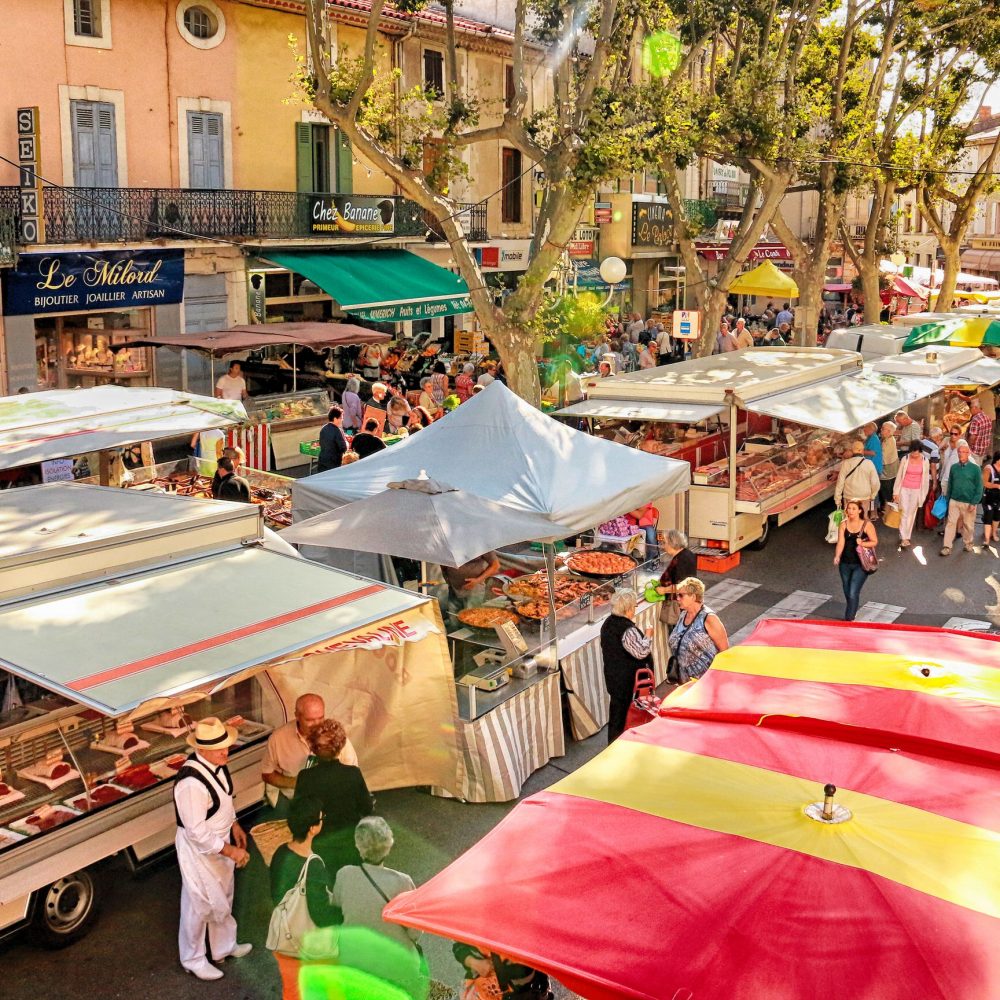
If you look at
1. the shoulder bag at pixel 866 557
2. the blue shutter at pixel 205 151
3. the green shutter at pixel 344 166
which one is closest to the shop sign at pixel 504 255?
the green shutter at pixel 344 166

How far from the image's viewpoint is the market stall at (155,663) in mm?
5988

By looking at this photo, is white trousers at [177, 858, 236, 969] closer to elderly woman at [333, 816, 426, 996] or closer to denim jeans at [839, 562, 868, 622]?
elderly woman at [333, 816, 426, 996]

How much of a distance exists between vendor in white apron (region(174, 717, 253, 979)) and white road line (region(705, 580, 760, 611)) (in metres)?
7.47

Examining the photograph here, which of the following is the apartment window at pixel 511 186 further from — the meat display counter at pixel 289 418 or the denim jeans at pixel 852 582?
the denim jeans at pixel 852 582

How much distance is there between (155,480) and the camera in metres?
14.3

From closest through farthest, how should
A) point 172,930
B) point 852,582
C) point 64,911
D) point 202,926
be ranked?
point 202,926 → point 64,911 → point 172,930 → point 852,582

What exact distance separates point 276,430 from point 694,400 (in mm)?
7683

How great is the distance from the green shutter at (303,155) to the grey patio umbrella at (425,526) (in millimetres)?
16300

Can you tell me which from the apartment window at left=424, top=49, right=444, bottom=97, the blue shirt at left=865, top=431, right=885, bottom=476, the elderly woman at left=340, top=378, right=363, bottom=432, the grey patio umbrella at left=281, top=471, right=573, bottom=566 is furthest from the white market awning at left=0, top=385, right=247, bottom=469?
the apartment window at left=424, top=49, right=444, bottom=97

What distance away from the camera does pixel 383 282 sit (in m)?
23.7

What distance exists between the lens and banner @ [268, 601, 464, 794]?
7.75 meters

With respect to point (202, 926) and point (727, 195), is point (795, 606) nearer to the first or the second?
point (202, 926)

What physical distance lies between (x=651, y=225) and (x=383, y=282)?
17.7 meters

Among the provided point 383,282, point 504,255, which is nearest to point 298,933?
point 383,282
